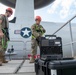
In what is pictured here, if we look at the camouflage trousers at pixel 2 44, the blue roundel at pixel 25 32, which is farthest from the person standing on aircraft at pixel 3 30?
the blue roundel at pixel 25 32

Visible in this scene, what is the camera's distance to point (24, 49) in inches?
356

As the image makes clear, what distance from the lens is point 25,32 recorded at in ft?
29.9

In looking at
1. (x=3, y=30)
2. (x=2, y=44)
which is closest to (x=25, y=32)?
(x=3, y=30)

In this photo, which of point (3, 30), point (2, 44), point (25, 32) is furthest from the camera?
point (25, 32)

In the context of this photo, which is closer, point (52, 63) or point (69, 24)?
point (52, 63)

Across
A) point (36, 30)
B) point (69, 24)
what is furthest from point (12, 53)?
point (69, 24)

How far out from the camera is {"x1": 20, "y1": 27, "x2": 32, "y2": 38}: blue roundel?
29.7 ft

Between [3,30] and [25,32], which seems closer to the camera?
[3,30]

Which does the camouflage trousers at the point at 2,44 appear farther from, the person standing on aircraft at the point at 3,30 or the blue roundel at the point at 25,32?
the blue roundel at the point at 25,32

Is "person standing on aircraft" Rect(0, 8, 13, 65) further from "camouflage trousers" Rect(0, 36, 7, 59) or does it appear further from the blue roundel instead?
the blue roundel

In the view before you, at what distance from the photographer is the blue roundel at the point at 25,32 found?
9.06 m

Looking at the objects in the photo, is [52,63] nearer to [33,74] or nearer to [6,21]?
[33,74]

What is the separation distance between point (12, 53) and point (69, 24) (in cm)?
Answer: 500

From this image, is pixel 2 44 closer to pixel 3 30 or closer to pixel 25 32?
pixel 3 30
